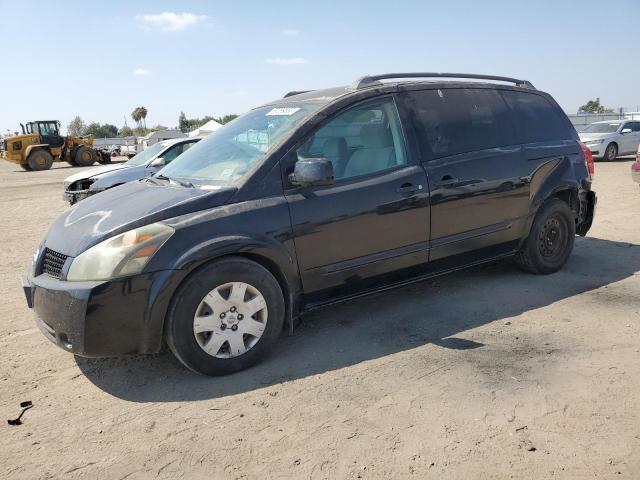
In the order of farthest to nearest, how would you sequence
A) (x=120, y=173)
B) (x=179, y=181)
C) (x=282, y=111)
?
(x=120, y=173) < (x=282, y=111) < (x=179, y=181)

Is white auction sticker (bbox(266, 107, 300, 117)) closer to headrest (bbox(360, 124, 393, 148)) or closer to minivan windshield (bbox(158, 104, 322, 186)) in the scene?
minivan windshield (bbox(158, 104, 322, 186))

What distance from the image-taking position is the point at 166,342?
3346 millimetres

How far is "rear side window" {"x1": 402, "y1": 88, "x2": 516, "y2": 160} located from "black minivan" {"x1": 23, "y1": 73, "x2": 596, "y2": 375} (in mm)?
13

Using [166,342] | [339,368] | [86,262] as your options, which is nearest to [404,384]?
[339,368]

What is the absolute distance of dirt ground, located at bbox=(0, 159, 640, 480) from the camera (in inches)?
100

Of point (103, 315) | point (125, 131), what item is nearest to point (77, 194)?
point (103, 315)

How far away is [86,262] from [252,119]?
189 cm

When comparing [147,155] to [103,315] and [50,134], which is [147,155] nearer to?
[103,315]

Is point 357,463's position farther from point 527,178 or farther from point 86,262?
point 527,178

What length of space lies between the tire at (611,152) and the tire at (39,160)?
85.2ft

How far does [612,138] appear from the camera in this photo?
18.2 meters

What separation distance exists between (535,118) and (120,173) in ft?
25.5

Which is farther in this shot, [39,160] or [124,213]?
[39,160]

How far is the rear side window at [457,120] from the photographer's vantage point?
4359 mm
